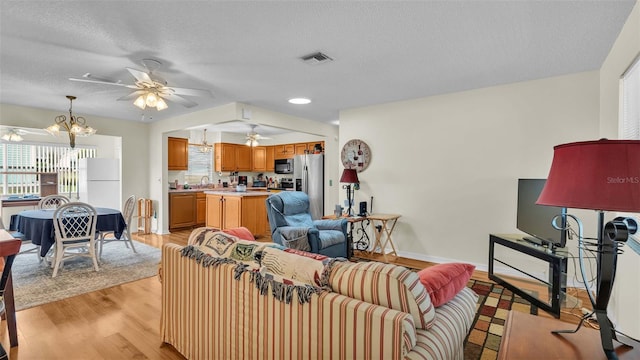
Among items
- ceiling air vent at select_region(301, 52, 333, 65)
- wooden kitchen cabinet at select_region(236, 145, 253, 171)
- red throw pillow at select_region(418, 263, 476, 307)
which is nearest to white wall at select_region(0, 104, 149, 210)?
wooden kitchen cabinet at select_region(236, 145, 253, 171)

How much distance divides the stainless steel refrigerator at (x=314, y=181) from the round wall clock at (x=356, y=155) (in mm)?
1536

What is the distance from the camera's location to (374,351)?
1105 mm

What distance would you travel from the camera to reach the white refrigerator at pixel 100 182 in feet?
18.8

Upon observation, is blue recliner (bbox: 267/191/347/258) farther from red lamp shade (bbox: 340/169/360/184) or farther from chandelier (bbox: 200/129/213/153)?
chandelier (bbox: 200/129/213/153)

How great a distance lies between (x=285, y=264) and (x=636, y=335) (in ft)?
7.96

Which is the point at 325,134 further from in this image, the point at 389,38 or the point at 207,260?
the point at 207,260

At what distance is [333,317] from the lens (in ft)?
3.94

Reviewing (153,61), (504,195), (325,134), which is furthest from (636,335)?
(325,134)

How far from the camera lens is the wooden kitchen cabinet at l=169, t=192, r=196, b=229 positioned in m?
6.43

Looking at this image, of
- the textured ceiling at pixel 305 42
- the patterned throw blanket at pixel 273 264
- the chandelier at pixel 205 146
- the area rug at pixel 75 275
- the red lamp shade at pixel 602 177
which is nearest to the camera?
the red lamp shade at pixel 602 177

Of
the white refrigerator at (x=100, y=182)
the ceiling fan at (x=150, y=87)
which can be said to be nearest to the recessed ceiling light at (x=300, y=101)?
the ceiling fan at (x=150, y=87)

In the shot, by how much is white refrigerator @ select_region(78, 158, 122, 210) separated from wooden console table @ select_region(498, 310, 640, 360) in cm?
679

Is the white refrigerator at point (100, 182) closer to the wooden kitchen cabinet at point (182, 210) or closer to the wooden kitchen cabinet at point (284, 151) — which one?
the wooden kitchen cabinet at point (182, 210)

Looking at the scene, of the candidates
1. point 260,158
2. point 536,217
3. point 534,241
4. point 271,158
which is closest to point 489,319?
point 534,241
